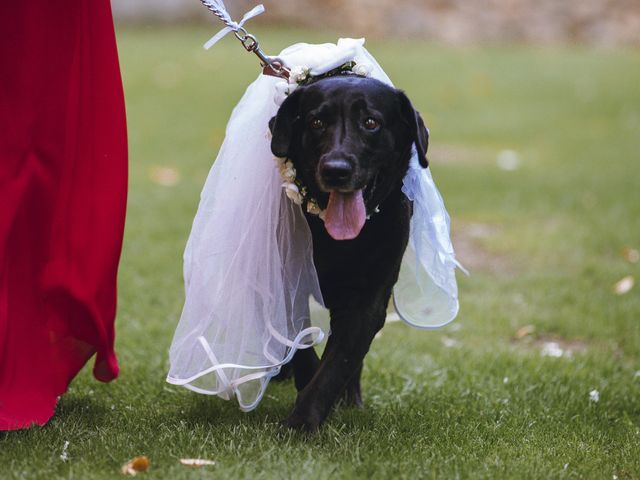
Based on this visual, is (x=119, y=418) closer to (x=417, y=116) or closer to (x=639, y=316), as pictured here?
(x=417, y=116)

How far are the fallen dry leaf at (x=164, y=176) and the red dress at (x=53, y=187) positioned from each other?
4.93 m

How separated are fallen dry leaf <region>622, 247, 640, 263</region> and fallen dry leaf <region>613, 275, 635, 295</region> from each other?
51 cm

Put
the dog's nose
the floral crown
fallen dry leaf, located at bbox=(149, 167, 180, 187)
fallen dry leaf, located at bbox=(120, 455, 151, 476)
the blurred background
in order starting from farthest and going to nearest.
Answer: the blurred background → fallen dry leaf, located at bbox=(149, 167, 180, 187) → the floral crown → the dog's nose → fallen dry leaf, located at bbox=(120, 455, 151, 476)

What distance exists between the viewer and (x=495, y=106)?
12266 millimetres

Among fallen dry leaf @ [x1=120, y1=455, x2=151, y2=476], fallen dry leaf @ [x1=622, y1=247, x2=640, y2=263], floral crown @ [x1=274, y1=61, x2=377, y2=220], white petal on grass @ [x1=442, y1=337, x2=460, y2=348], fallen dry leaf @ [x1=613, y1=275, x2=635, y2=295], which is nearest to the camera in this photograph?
fallen dry leaf @ [x1=120, y1=455, x2=151, y2=476]

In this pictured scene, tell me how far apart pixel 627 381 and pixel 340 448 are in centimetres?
170

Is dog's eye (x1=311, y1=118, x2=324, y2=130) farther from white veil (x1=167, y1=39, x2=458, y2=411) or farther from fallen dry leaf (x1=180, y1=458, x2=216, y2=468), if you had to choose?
fallen dry leaf (x1=180, y1=458, x2=216, y2=468)

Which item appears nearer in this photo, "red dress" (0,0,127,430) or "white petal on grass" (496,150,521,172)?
"red dress" (0,0,127,430)

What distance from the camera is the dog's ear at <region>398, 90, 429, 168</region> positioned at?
343 centimetres

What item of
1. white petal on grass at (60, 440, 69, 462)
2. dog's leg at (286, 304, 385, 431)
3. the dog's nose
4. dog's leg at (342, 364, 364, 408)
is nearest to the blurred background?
dog's leg at (342, 364, 364, 408)

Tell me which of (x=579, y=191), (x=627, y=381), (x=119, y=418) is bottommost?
(x=579, y=191)

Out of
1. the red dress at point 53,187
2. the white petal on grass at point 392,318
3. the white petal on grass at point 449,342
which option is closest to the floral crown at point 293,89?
the red dress at point 53,187

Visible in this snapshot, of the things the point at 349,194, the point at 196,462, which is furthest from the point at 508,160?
the point at 196,462

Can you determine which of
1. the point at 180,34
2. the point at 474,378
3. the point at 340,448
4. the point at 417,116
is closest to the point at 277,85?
the point at 417,116
